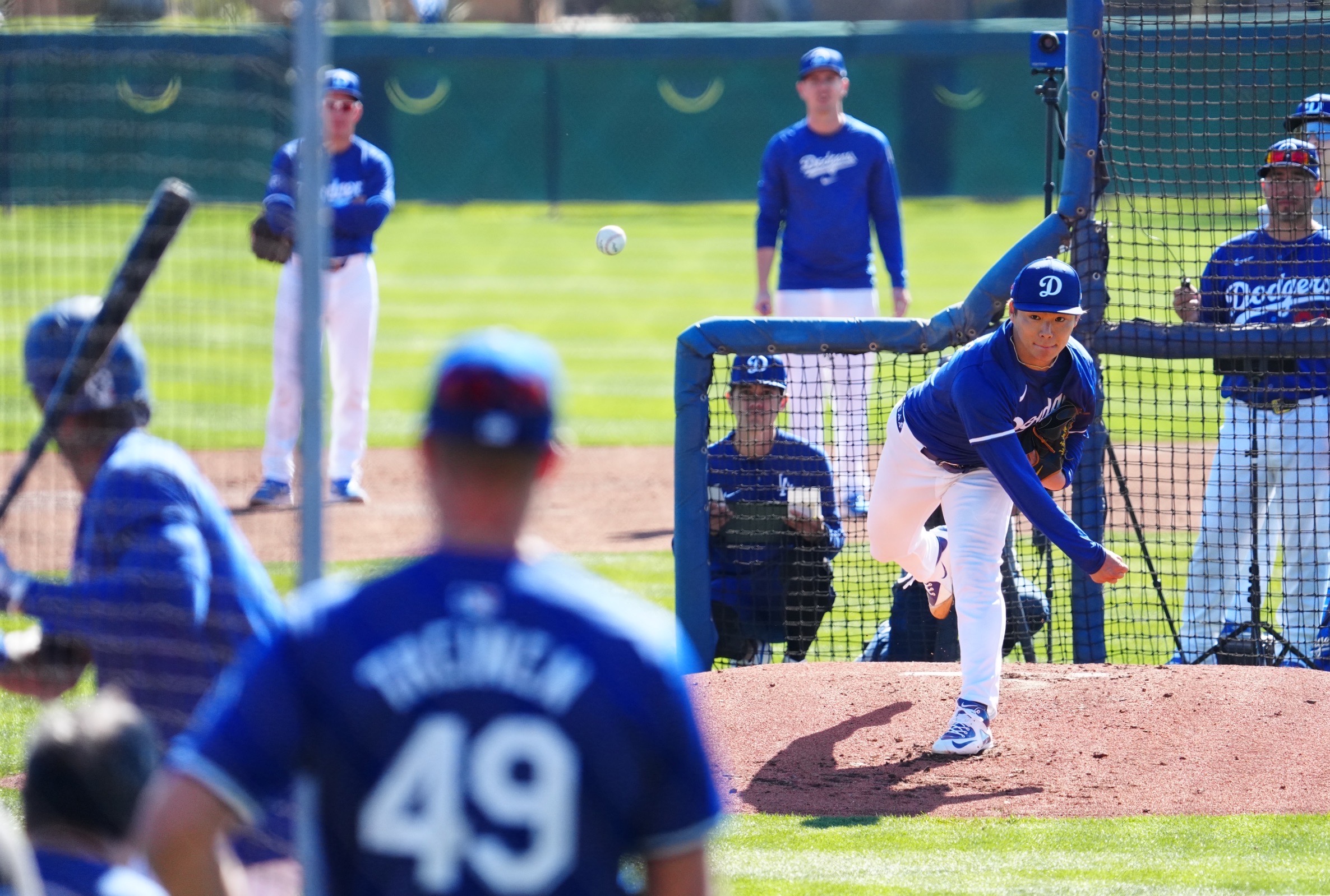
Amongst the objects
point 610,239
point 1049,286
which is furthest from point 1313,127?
point 610,239

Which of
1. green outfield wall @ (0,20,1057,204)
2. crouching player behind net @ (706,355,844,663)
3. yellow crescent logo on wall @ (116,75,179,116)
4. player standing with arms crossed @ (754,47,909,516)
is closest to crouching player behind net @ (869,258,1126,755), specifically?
crouching player behind net @ (706,355,844,663)

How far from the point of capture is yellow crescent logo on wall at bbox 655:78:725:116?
89.3 feet

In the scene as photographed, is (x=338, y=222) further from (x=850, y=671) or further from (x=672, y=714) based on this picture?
(x=672, y=714)

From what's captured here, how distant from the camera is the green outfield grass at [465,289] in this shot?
13.7 meters

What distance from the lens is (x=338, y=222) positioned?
386 inches

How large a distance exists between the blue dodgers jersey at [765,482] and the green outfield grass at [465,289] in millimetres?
3057

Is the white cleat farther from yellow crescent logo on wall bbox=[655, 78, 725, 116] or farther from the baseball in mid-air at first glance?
yellow crescent logo on wall bbox=[655, 78, 725, 116]

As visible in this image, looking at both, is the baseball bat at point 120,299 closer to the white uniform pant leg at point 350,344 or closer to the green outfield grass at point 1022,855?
the green outfield grass at point 1022,855

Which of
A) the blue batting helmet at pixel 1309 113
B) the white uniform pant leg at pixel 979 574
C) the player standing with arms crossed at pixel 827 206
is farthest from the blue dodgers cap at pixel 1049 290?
the player standing with arms crossed at pixel 827 206

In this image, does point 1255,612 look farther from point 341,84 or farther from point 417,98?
point 417,98

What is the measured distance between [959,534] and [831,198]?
423cm

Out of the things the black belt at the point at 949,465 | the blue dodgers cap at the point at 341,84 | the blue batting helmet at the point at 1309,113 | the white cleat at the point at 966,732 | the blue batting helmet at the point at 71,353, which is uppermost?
the blue dodgers cap at the point at 341,84

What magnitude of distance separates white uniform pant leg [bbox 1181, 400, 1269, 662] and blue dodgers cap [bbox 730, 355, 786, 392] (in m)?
2.05

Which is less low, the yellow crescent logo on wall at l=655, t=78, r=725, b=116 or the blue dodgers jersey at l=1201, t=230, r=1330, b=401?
the yellow crescent logo on wall at l=655, t=78, r=725, b=116
